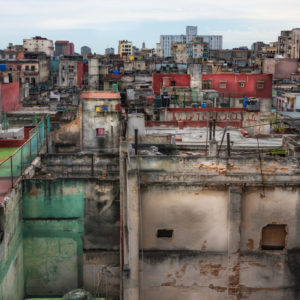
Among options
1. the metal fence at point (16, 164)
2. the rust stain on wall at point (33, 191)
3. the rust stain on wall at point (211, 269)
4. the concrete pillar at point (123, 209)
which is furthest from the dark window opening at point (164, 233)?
the metal fence at point (16, 164)

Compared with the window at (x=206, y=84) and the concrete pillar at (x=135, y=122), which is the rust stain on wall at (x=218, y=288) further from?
the window at (x=206, y=84)

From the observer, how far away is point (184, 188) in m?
16.1

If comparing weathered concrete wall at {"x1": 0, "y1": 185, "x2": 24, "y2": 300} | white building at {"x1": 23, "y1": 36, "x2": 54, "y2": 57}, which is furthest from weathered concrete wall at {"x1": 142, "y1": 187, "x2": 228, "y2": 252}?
white building at {"x1": 23, "y1": 36, "x2": 54, "y2": 57}

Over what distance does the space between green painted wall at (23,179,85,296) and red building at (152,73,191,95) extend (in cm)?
3290

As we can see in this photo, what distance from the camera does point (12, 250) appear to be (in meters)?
17.0

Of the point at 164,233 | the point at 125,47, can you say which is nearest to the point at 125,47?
the point at 125,47

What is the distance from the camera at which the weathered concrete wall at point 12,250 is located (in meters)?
15.4

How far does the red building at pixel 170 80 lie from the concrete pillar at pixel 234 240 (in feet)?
117

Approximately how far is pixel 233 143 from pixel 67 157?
989 cm

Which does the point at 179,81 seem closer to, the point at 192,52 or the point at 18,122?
the point at 18,122

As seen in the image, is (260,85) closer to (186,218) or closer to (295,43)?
(186,218)

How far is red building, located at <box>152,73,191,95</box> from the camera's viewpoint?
166 ft

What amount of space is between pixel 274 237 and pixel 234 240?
1546mm

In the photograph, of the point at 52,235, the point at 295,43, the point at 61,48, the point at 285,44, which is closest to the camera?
the point at 52,235
